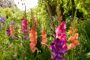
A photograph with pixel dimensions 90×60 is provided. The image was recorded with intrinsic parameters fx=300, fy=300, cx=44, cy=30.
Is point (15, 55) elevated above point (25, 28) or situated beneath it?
situated beneath

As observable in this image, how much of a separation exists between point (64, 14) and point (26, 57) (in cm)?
696

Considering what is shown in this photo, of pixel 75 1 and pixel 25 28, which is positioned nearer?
pixel 25 28

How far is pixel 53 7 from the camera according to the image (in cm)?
1320

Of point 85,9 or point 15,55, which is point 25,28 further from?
point 85,9

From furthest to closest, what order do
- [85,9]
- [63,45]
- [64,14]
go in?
[64,14], [85,9], [63,45]

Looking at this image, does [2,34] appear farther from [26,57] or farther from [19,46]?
[26,57]

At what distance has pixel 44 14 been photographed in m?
12.9

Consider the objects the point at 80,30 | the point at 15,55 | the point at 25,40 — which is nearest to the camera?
the point at 15,55

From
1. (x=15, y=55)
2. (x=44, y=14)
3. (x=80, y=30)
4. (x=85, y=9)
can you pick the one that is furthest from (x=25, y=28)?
(x=44, y=14)

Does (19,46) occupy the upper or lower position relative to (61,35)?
lower

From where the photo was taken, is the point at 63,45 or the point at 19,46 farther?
the point at 19,46

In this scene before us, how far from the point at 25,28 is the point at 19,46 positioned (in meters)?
0.68

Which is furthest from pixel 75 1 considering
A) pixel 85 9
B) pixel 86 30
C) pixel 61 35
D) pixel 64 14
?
pixel 61 35

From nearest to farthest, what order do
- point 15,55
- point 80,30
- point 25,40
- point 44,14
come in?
point 15,55 < point 25,40 < point 80,30 < point 44,14
